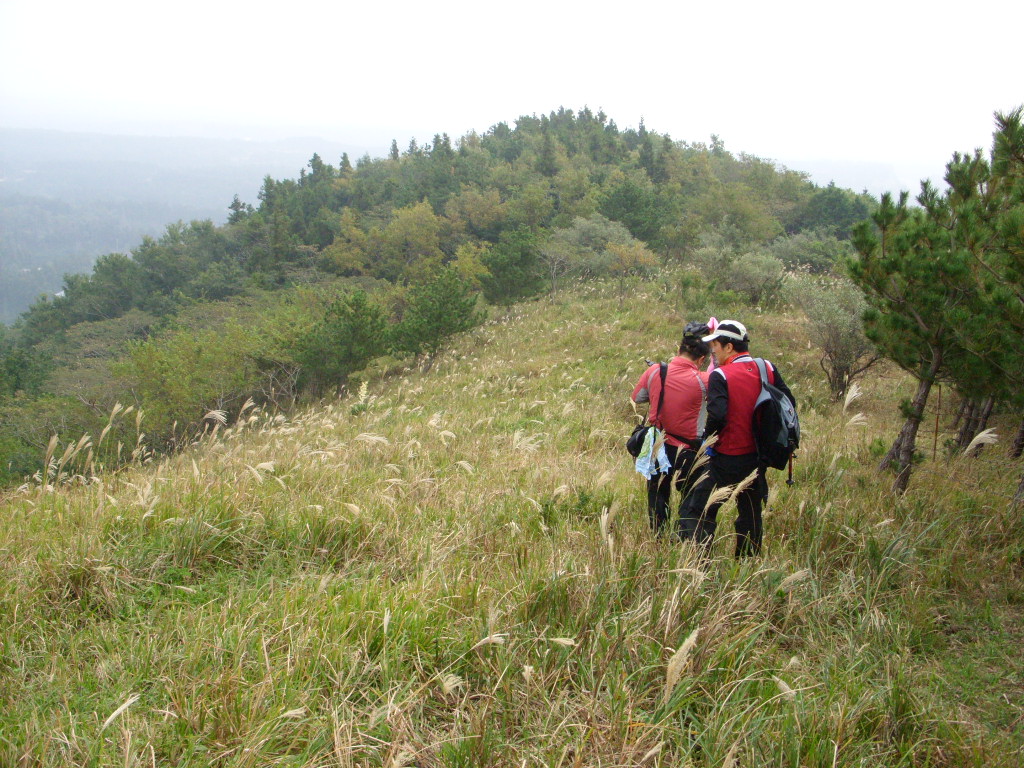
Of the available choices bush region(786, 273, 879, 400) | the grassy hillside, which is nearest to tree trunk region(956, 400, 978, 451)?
the grassy hillside

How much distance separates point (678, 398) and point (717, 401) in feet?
1.31

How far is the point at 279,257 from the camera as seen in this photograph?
52.4 m

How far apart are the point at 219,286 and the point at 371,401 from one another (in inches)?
1741

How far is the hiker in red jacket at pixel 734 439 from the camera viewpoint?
312 cm

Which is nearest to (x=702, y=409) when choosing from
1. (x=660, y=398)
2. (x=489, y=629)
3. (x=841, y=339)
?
(x=660, y=398)

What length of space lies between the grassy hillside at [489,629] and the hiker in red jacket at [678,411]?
283 millimetres

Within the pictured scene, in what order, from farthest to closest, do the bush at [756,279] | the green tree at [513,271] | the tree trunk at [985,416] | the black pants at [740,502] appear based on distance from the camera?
the green tree at [513,271] < the bush at [756,279] < the tree trunk at [985,416] < the black pants at [740,502]

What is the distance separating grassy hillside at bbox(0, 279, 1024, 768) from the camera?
1.71 m

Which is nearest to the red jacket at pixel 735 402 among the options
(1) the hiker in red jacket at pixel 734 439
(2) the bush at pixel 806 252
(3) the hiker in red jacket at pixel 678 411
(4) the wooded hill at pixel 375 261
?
(1) the hiker in red jacket at pixel 734 439

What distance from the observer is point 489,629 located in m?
1.96

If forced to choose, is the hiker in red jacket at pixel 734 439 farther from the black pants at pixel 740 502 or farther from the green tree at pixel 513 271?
the green tree at pixel 513 271

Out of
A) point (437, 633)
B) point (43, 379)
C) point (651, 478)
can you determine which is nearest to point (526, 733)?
point (437, 633)

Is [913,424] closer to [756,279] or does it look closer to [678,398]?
[678,398]

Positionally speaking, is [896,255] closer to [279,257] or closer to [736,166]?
[279,257]
